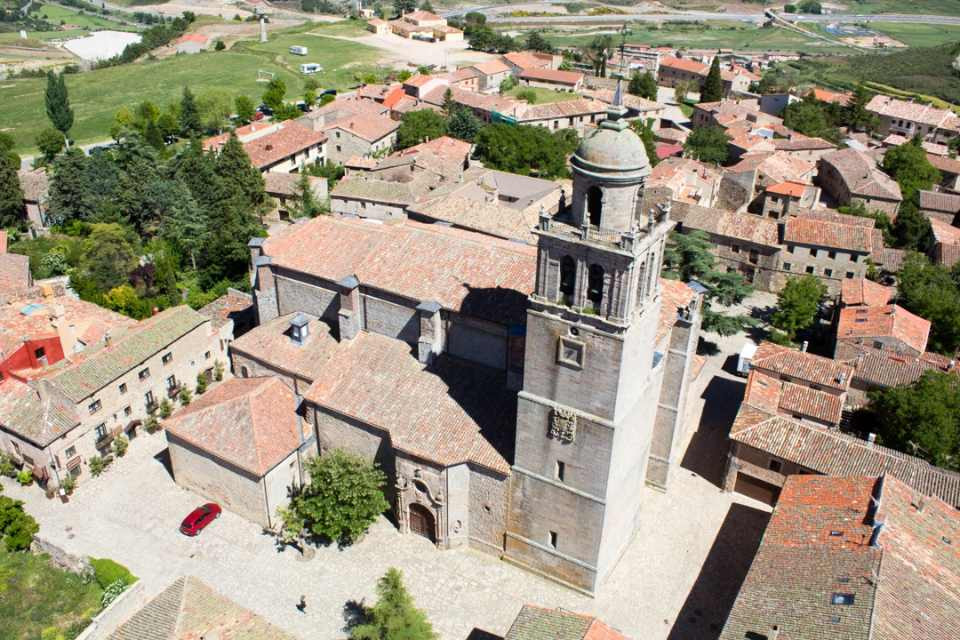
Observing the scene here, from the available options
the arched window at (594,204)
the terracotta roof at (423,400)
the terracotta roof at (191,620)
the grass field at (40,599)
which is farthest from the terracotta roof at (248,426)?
the arched window at (594,204)

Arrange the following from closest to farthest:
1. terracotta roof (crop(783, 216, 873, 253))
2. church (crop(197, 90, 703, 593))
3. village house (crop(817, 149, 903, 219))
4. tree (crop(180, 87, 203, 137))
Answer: church (crop(197, 90, 703, 593)), terracotta roof (crop(783, 216, 873, 253)), village house (crop(817, 149, 903, 219)), tree (crop(180, 87, 203, 137))

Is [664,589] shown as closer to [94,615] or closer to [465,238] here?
[465,238]

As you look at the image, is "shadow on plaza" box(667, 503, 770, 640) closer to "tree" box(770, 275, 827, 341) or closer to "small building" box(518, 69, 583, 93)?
"tree" box(770, 275, 827, 341)

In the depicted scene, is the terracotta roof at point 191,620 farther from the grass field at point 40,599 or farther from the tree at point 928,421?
the tree at point 928,421

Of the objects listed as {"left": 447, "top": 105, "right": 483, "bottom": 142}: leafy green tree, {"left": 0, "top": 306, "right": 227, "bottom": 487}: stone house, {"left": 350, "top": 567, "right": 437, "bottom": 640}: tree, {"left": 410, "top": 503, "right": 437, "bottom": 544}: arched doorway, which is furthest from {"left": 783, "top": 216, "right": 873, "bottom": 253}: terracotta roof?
{"left": 0, "top": 306, "right": 227, "bottom": 487}: stone house

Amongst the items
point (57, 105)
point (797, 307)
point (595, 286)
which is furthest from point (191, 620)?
point (57, 105)

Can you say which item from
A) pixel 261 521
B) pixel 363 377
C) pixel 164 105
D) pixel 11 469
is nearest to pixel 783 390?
pixel 363 377
